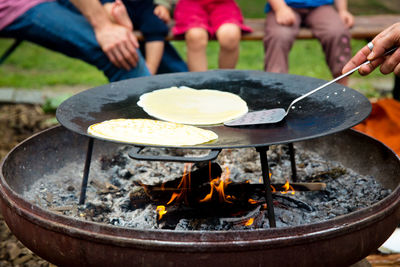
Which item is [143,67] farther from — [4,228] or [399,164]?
[399,164]

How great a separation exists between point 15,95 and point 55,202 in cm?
287

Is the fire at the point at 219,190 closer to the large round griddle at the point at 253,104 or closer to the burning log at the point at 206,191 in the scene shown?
the burning log at the point at 206,191

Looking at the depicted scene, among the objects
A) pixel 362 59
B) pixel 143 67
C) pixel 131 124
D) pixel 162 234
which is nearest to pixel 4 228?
pixel 143 67

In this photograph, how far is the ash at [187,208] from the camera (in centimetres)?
173

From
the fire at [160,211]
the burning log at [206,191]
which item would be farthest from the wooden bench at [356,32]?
the fire at [160,211]

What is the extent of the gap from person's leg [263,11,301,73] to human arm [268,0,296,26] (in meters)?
0.04

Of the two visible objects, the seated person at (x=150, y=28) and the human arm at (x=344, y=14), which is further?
the human arm at (x=344, y=14)

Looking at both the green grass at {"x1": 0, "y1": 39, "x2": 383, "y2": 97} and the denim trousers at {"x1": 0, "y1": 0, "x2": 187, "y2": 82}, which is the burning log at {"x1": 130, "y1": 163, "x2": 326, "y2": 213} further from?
the green grass at {"x1": 0, "y1": 39, "x2": 383, "y2": 97}

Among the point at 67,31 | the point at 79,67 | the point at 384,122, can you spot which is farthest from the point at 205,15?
the point at 79,67

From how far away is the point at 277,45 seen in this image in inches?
130

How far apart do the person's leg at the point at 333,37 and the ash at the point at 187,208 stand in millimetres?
1062

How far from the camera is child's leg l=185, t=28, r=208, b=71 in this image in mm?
3344

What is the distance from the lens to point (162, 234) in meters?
1.30

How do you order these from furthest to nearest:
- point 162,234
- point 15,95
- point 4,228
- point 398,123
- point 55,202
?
point 15,95 < point 398,123 < point 4,228 < point 55,202 < point 162,234
